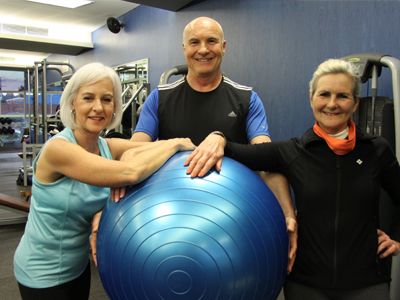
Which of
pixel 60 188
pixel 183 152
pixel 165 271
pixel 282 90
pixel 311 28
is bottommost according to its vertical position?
pixel 165 271

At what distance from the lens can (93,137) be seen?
3.85 feet

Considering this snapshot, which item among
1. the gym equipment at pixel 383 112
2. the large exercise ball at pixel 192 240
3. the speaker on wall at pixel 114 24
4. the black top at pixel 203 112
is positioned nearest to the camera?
the large exercise ball at pixel 192 240

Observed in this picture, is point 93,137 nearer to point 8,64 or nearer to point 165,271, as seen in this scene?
point 165,271

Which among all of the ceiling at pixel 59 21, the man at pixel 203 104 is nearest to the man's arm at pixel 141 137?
the man at pixel 203 104

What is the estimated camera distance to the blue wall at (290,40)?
236cm

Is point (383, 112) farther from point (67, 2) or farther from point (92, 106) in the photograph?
point (67, 2)

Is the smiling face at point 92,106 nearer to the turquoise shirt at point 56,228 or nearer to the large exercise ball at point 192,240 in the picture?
the turquoise shirt at point 56,228

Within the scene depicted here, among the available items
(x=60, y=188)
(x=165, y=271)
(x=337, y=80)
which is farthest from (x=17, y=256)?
(x=337, y=80)

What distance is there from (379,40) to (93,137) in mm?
2193

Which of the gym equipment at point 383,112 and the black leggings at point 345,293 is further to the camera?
the gym equipment at point 383,112

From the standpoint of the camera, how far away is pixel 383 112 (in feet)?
6.31

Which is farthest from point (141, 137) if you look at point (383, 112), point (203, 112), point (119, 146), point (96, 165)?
point (383, 112)

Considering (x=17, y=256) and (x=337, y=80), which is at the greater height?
(x=337, y=80)

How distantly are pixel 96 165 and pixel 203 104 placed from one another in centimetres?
63
